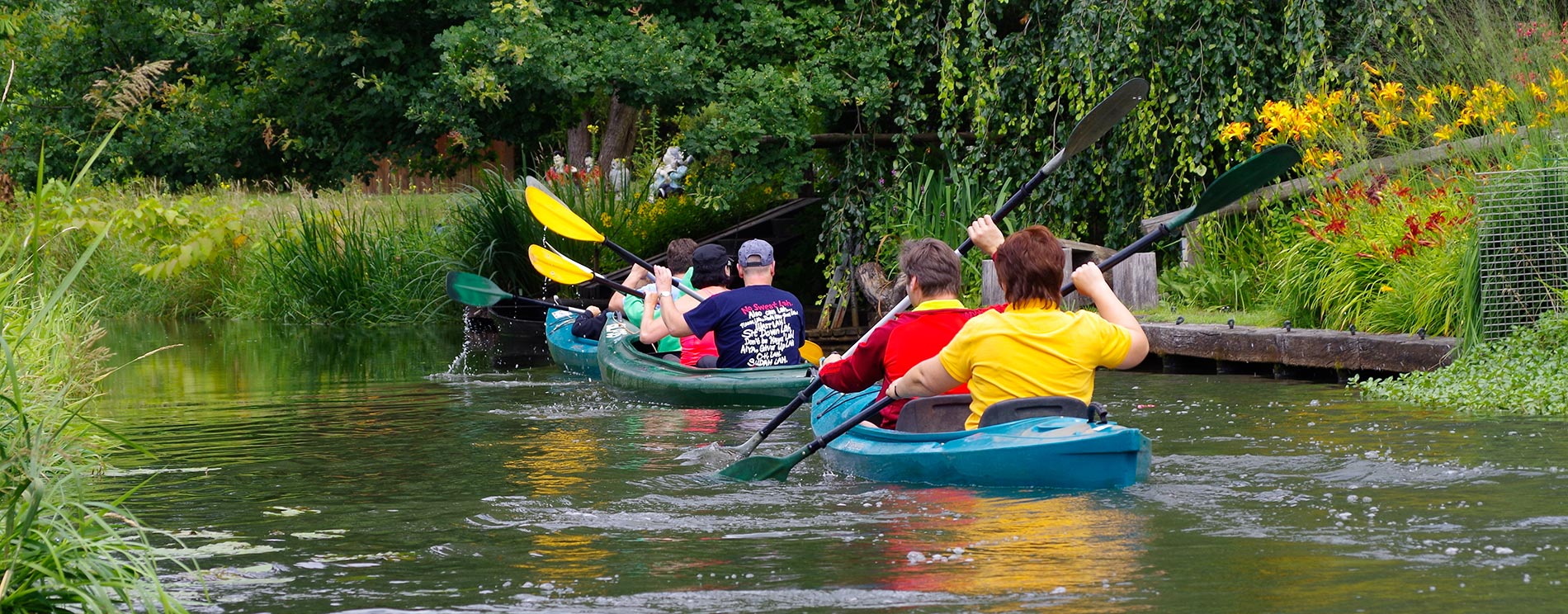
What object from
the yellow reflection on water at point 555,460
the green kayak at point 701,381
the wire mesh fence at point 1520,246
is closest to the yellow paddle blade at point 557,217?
the green kayak at point 701,381

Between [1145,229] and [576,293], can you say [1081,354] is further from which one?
[576,293]

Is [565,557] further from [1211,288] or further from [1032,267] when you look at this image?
[1211,288]

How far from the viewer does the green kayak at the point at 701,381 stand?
32.4 ft

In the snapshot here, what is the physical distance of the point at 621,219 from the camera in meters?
17.5

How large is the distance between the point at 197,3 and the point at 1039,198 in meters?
10.00

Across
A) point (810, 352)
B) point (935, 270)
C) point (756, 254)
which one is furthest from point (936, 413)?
point (756, 254)

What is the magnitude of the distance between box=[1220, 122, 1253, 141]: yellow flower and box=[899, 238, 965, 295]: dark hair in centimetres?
513

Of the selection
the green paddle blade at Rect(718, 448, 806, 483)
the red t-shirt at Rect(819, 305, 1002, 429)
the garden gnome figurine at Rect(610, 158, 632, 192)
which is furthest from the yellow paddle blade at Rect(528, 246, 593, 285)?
the garden gnome figurine at Rect(610, 158, 632, 192)

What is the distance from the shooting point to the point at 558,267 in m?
11.5

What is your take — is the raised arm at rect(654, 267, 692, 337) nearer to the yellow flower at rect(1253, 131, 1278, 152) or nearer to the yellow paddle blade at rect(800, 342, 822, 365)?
the yellow paddle blade at rect(800, 342, 822, 365)

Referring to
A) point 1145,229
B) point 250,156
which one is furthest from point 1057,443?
point 250,156

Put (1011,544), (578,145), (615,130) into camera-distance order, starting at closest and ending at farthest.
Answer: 1. (1011,544)
2. (615,130)
3. (578,145)

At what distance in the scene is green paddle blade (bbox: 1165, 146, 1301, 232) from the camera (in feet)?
25.6

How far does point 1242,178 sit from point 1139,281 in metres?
4.55
